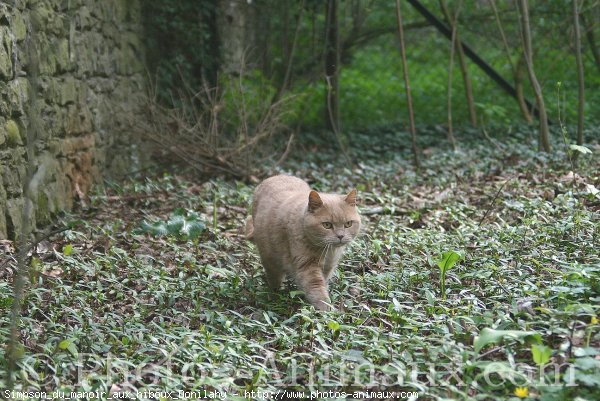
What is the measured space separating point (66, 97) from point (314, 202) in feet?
10.9

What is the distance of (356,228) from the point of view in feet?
16.0

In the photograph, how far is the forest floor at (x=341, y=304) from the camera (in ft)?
10.5

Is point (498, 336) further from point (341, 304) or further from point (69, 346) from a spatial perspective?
point (69, 346)

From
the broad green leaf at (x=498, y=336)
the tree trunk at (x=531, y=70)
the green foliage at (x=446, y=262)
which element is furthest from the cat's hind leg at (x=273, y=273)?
the tree trunk at (x=531, y=70)

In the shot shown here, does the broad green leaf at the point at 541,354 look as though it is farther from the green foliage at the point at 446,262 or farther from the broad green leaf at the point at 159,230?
the broad green leaf at the point at 159,230

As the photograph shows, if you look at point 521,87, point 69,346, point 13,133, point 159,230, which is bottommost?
point 159,230

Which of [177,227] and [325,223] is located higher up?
[325,223]

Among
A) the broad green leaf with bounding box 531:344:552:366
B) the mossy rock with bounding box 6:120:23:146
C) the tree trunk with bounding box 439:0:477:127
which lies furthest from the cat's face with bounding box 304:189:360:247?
the tree trunk with bounding box 439:0:477:127

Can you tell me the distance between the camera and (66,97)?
6.93 metres

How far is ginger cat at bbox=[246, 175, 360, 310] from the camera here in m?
4.61

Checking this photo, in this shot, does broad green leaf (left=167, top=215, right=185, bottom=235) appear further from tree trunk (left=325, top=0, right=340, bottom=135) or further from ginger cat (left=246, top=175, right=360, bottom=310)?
tree trunk (left=325, top=0, right=340, bottom=135)

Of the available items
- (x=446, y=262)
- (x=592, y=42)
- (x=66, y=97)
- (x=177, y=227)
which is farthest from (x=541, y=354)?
(x=592, y=42)

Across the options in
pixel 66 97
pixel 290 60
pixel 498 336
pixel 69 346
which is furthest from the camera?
pixel 290 60

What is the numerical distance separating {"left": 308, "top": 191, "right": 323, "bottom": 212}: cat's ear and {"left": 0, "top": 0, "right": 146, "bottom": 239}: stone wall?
164 cm
